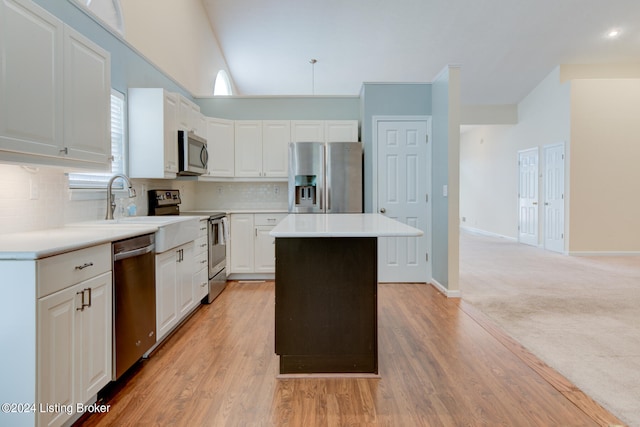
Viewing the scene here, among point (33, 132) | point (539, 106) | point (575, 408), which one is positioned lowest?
point (575, 408)

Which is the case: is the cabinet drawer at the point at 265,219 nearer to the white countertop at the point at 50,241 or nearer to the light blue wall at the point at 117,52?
the light blue wall at the point at 117,52

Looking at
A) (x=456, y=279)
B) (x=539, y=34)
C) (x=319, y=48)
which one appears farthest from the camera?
(x=319, y=48)

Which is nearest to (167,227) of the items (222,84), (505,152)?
(222,84)

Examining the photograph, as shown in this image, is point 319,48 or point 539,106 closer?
point 319,48

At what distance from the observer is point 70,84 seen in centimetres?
212

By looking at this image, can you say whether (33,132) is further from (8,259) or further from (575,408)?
(575,408)

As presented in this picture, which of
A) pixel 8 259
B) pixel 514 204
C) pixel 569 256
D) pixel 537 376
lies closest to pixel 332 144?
pixel 537 376

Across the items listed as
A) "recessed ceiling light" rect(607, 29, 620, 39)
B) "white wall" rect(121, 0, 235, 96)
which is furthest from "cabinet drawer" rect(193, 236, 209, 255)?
"recessed ceiling light" rect(607, 29, 620, 39)

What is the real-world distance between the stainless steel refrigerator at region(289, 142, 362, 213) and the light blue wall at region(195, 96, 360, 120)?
851 millimetres

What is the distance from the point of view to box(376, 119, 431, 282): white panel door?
15.5ft

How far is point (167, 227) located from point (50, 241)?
89 centimetres

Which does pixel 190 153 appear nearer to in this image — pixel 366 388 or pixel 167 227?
pixel 167 227

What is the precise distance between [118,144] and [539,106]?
25.7 ft

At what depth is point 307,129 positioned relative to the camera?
16.7 feet
